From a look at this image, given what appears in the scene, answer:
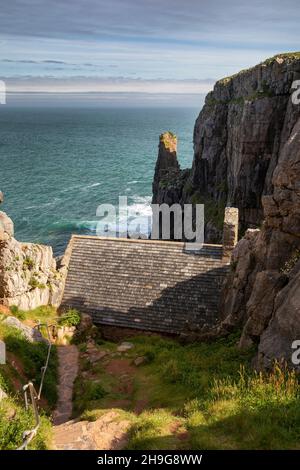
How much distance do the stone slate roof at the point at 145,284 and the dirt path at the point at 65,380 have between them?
11.3 feet

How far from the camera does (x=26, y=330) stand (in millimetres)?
21234

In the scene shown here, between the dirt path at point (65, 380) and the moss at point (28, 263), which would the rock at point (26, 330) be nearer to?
the dirt path at point (65, 380)

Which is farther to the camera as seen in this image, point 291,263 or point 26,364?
point 26,364

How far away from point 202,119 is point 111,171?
5609cm

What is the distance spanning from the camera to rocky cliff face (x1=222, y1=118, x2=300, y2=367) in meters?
14.0

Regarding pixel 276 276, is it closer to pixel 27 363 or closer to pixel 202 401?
pixel 202 401

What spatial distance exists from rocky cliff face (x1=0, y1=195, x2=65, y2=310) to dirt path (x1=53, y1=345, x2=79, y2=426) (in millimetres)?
4054

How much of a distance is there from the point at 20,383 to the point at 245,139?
43.4 m

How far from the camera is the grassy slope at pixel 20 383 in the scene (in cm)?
1040

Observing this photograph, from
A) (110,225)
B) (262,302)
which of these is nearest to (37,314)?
(262,302)

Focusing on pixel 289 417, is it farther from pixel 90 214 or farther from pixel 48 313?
pixel 90 214

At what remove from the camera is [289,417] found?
403 inches

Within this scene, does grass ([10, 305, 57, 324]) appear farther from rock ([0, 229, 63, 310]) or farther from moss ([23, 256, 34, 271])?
moss ([23, 256, 34, 271])
